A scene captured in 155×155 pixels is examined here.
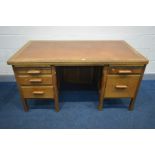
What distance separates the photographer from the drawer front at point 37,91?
1275 millimetres

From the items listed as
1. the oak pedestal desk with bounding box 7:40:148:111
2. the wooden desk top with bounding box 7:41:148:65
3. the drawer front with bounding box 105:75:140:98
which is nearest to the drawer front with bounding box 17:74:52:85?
the oak pedestal desk with bounding box 7:40:148:111

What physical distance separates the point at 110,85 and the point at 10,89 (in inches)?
57.5

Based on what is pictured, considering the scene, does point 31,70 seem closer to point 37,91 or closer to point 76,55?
point 37,91

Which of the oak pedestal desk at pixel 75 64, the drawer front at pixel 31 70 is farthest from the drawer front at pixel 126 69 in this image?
the drawer front at pixel 31 70

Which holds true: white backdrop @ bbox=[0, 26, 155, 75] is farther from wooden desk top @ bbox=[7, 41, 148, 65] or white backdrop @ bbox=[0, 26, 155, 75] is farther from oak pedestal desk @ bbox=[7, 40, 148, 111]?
oak pedestal desk @ bbox=[7, 40, 148, 111]

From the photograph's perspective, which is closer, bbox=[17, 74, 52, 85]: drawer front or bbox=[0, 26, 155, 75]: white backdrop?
bbox=[17, 74, 52, 85]: drawer front

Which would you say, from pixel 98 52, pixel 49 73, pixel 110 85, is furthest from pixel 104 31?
pixel 49 73

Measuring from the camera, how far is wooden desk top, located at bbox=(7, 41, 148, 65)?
3.63 feet

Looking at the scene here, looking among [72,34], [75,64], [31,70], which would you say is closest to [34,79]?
[31,70]

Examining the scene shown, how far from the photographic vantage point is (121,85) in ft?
4.15

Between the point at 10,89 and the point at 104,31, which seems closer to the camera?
the point at 104,31

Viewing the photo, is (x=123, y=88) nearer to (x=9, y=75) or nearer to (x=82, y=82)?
(x=82, y=82)

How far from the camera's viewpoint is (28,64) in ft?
3.63

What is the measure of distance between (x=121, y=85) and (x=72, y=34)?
0.93m
